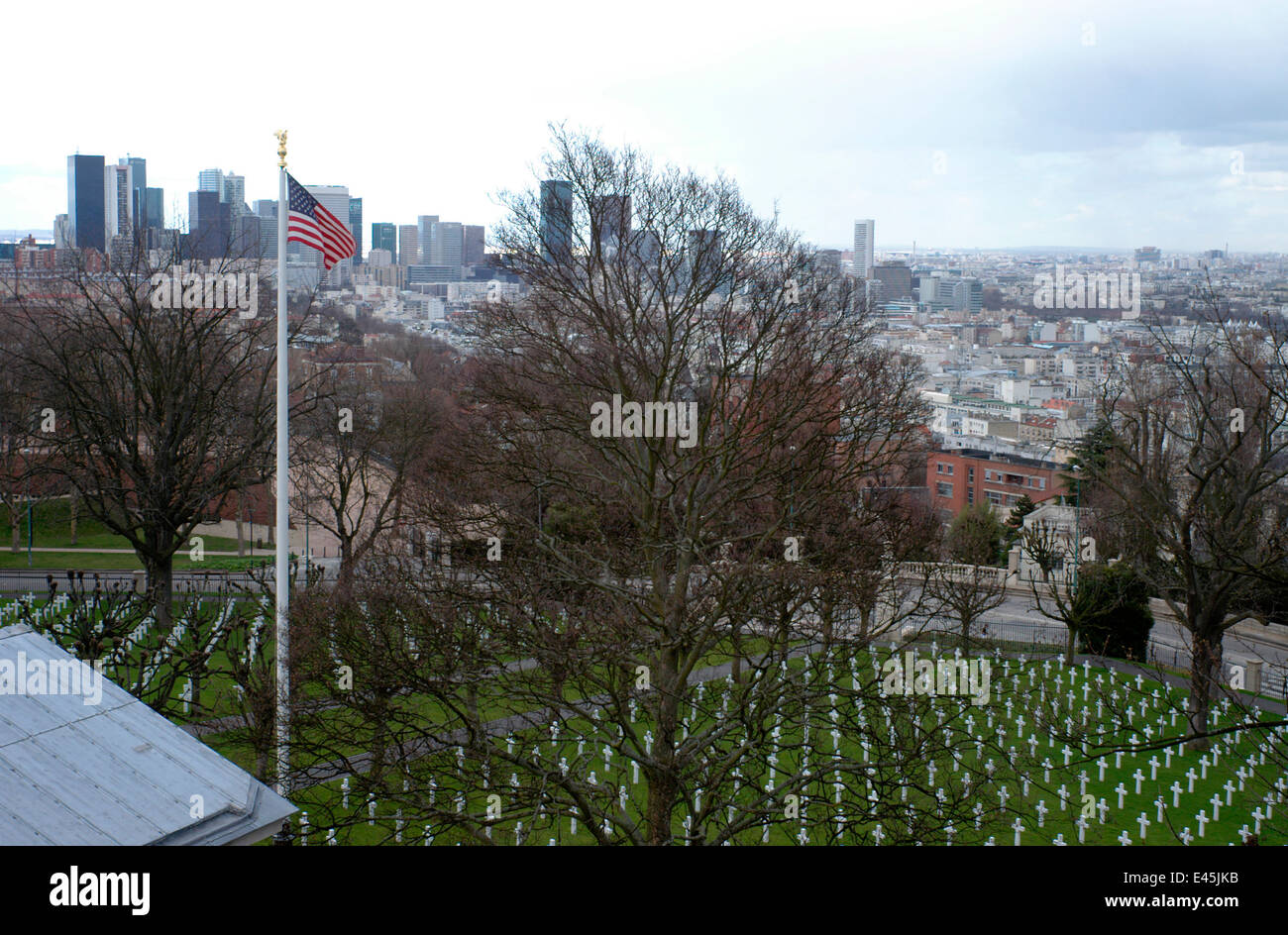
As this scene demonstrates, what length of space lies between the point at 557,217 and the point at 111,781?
12.7 meters

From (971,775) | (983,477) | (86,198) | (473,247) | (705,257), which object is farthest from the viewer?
(473,247)

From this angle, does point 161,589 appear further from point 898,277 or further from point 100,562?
point 898,277

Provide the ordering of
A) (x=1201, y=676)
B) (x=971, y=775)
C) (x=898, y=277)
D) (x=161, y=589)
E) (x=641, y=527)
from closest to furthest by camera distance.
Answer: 1. (x=1201, y=676)
2. (x=971, y=775)
3. (x=641, y=527)
4. (x=161, y=589)
5. (x=898, y=277)

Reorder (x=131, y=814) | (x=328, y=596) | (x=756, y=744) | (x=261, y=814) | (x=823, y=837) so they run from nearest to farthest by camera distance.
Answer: (x=131, y=814), (x=261, y=814), (x=756, y=744), (x=823, y=837), (x=328, y=596)

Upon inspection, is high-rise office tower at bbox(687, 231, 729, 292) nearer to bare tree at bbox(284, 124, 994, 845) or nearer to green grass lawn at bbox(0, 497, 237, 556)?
bare tree at bbox(284, 124, 994, 845)

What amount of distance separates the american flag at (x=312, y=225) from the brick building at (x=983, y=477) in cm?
4934

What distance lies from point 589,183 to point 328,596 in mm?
7887

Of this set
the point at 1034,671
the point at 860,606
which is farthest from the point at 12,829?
the point at 1034,671

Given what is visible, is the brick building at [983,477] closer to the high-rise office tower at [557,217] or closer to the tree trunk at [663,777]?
the high-rise office tower at [557,217]

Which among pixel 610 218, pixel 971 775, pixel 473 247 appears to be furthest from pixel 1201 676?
pixel 473 247

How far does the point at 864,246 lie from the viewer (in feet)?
568

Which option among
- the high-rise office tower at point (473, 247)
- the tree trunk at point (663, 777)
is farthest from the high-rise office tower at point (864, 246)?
the tree trunk at point (663, 777)

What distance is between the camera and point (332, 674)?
1323 cm
